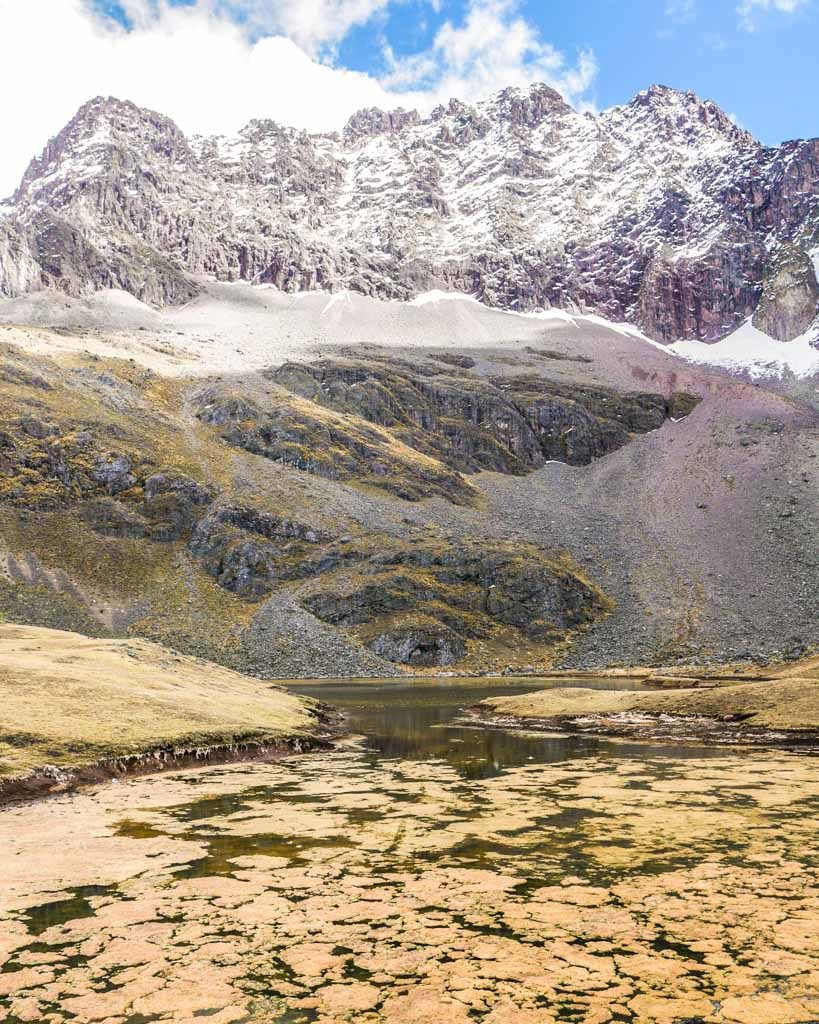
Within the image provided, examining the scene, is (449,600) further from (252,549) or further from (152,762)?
(152,762)

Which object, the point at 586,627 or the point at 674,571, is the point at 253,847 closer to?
the point at 586,627

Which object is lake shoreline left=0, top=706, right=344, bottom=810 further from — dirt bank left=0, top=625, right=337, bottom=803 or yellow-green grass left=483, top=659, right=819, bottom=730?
yellow-green grass left=483, top=659, right=819, bottom=730

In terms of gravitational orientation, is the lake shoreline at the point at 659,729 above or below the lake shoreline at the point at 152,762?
below

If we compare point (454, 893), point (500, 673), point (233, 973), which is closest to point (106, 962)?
point (233, 973)

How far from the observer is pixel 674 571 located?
560 ft

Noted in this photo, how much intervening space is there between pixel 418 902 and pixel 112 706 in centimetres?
3068

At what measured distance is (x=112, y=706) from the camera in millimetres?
42188

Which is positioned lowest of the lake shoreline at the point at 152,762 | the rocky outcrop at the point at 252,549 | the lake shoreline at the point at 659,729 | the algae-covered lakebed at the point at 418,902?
the lake shoreline at the point at 659,729

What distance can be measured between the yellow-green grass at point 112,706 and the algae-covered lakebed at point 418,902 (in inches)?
192

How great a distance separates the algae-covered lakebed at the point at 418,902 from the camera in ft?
38.8

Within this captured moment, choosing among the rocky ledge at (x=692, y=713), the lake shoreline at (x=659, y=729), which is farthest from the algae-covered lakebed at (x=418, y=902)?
the rocky ledge at (x=692, y=713)

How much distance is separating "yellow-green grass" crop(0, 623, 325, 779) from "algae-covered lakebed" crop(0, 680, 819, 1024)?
16.0ft

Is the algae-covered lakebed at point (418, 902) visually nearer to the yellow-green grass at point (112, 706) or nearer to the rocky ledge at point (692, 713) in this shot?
the yellow-green grass at point (112, 706)

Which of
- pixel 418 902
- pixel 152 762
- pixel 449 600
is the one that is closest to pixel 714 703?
pixel 152 762
